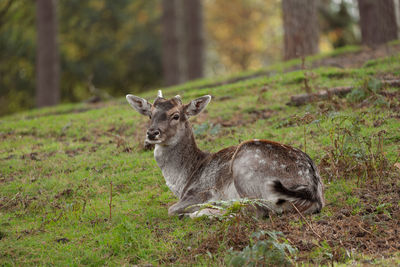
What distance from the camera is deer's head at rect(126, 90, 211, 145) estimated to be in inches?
292

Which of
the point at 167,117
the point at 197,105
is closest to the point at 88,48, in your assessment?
A: the point at 197,105

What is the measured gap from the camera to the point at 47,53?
2183cm

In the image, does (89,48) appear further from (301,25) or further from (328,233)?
(328,233)

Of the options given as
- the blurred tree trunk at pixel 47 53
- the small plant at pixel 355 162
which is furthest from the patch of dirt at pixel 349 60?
the blurred tree trunk at pixel 47 53

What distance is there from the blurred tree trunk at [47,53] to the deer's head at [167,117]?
1512 centimetres

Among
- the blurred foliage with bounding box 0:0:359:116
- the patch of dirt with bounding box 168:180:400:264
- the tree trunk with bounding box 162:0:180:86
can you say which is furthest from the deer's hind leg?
the blurred foliage with bounding box 0:0:359:116

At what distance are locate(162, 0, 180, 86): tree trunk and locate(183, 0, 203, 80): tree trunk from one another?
1820 mm

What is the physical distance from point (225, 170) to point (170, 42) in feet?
57.9

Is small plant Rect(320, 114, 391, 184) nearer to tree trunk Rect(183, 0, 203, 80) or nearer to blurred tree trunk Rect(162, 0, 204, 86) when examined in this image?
blurred tree trunk Rect(162, 0, 204, 86)

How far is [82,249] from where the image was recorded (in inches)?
243

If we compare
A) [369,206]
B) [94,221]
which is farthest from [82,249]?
[369,206]

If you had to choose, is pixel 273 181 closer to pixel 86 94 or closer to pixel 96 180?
pixel 96 180

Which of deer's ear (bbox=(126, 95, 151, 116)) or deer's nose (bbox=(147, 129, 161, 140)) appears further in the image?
deer's ear (bbox=(126, 95, 151, 116))

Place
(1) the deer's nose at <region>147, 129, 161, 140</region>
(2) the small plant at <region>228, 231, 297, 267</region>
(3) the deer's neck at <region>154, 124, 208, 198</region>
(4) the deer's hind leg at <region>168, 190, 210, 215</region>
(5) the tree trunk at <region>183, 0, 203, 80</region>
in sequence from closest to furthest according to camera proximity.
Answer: (2) the small plant at <region>228, 231, 297, 267</region> < (4) the deer's hind leg at <region>168, 190, 210, 215</region> < (1) the deer's nose at <region>147, 129, 161, 140</region> < (3) the deer's neck at <region>154, 124, 208, 198</region> < (5) the tree trunk at <region>183, 0, 203, 80</region>
